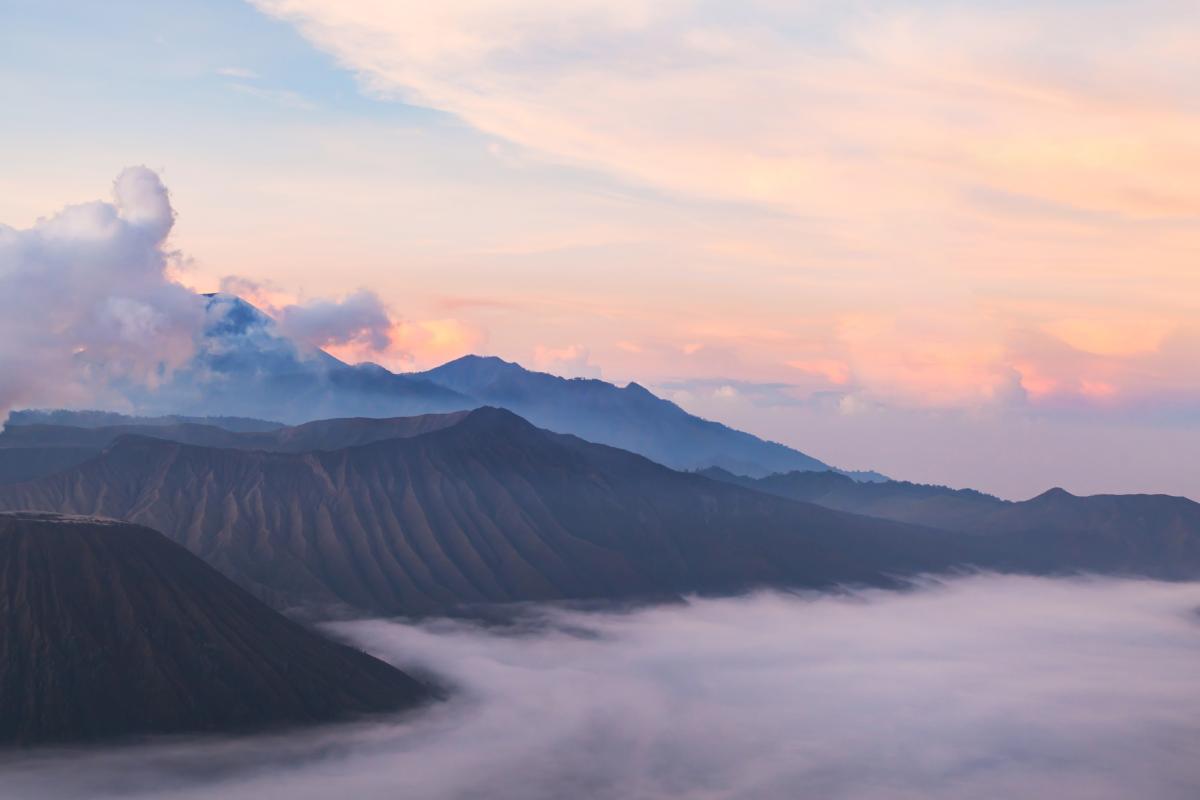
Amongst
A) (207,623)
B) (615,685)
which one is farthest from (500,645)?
(207,623)

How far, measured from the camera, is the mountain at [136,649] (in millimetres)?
120562

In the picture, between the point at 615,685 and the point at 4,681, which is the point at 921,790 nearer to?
the point at 615,685

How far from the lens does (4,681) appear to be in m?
119

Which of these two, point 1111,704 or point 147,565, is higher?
point 147,565

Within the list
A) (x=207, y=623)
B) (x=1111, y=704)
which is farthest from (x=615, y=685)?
(x=1111, y=704)

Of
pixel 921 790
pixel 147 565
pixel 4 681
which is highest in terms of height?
pixel 147 565

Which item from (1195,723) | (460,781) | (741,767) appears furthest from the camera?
(1195,723)

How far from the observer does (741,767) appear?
471 ft

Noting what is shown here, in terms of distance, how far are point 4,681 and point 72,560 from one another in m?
15.1

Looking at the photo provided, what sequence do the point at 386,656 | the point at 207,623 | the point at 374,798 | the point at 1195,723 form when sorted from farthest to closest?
the point at 1195,723
the point at 386,656
the point at 207,623
the point at 374,798

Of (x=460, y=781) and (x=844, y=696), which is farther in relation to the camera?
(x=844, y=696)

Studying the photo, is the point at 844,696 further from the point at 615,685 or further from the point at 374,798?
the point at 374,798

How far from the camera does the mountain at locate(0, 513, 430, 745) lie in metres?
121

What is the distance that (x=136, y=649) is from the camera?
416 feet
